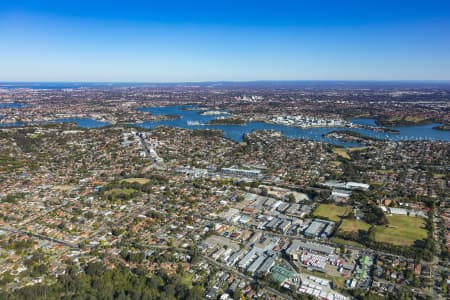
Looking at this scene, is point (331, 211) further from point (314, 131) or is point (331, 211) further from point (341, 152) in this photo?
point (314, 131)

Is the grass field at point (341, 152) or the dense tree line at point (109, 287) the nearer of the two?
the dense tree line at point (109, 287)

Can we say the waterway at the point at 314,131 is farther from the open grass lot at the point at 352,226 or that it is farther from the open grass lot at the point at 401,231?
the open grass lot at the point at 352,226

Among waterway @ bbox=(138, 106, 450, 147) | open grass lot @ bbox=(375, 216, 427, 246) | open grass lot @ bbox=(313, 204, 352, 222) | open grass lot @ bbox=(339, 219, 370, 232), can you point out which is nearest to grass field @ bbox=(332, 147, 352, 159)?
waterway @ bbox=(138, 106, 450, 147)

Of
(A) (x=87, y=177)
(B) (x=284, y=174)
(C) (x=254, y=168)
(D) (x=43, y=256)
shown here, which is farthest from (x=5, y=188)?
(B) (x=284, y=174)

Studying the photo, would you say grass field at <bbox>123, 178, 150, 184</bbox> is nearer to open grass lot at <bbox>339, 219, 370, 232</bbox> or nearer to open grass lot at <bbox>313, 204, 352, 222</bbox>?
open grass lot at <bbox>313, 204, 352, 222</bbox>

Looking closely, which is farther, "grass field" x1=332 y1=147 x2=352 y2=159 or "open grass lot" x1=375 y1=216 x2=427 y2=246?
"grass field" x1=332 y1=147 x2=352 y2=159

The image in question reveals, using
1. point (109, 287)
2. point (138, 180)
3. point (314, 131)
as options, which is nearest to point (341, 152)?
point (314, 131)

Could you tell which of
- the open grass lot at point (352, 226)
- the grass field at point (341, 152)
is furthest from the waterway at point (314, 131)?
the open grass lot at point (352, 226)
